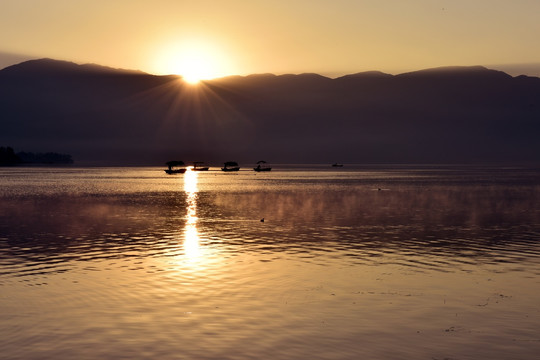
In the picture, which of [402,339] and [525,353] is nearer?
[525,353]

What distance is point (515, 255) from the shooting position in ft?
129

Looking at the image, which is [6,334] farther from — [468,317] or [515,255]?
[515,255]

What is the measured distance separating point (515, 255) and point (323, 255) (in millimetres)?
11915

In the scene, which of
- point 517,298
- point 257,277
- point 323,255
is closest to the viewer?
point 517,298

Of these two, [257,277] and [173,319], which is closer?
[173,319]

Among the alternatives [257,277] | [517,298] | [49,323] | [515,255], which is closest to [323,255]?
A: [257,277]

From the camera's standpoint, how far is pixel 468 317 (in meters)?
23.5

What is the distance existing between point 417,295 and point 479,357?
8.41m

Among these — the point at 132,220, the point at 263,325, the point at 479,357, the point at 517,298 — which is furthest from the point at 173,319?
the point at 132,220

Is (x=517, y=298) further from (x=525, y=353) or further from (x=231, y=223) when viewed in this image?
(x=231, y=223)

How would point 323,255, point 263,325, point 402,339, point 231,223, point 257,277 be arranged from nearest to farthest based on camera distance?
point 402,339 → point 263,325 → point 257,277 → point 323,255 → point 231,223

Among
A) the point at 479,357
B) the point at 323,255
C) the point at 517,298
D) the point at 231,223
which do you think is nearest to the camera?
the point at 479,357

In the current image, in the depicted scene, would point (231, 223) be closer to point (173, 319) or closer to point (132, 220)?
point (132, 220)

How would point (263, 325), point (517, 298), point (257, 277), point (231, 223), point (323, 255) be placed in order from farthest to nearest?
point (231, 223)
point (323, 255)
point (257, 277)
point (517, 298)
point (263, 325)
